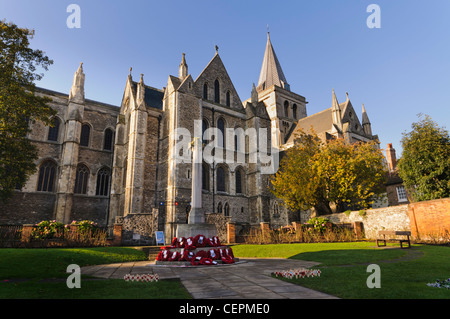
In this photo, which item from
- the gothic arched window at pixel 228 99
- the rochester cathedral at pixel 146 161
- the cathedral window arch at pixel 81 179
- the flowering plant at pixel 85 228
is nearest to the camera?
the flowering plant at pixel 85 228

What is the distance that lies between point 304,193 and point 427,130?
10.3 meters

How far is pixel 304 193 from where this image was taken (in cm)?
2342

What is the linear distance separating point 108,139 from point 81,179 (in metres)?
5.18

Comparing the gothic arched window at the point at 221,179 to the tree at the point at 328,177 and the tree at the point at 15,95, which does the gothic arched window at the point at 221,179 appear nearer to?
the tree at the point at 328,177

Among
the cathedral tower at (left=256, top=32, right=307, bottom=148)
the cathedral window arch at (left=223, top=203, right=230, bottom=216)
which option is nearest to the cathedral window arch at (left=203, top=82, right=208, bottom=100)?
the cathedral window arch at (left=223, top=203, right=230, bottom=216)

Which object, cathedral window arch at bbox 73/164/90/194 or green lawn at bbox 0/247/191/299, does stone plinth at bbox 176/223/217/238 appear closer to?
green lawn at bbox 0/247/191/299

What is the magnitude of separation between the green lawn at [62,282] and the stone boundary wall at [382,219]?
1622 centimetres

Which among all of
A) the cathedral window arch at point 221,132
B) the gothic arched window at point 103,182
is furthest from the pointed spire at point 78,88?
the cathedral window arch at point 221,132

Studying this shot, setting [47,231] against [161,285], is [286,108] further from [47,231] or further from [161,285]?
[161,285]

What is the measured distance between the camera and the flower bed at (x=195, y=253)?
403 inches

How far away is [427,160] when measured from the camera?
65.2 feet
